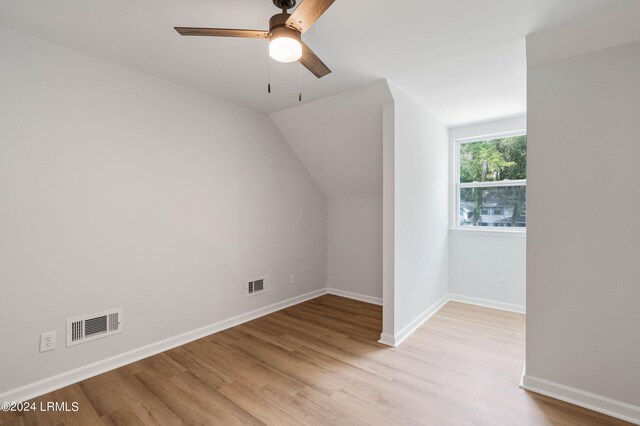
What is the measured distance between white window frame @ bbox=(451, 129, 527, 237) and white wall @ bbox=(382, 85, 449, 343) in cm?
19

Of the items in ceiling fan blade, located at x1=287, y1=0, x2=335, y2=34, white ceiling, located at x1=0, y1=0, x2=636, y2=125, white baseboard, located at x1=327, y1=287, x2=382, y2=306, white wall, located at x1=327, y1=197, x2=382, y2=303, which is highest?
white ceiling, located at x1=0, y1=0, x2=636, y2=125

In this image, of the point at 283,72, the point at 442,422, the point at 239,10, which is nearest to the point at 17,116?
the point at 239,10

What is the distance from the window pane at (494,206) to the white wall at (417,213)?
0.32 metres

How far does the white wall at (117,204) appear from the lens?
2.03 metres

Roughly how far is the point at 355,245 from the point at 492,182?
2.01 meters

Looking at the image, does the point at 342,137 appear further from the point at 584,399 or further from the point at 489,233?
the point at 584,399

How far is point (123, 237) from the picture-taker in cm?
251

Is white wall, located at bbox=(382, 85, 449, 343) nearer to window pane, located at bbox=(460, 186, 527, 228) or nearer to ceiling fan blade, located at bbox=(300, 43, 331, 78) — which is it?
window pane, located at bbox=(460, 186, 527, 228)

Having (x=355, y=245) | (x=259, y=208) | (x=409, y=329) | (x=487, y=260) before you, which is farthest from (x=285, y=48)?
(x=487, y=260)

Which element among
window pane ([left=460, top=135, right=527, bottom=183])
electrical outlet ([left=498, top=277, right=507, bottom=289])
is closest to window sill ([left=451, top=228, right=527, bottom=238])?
electrical outlet ([left=498, top=277, right=507, bottom=289])

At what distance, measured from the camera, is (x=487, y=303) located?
3.89 metres

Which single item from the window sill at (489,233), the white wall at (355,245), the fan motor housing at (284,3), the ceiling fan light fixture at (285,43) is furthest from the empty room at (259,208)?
the window sill at (489,233)

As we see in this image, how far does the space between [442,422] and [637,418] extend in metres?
1.18

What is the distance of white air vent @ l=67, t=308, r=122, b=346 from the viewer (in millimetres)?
2238
